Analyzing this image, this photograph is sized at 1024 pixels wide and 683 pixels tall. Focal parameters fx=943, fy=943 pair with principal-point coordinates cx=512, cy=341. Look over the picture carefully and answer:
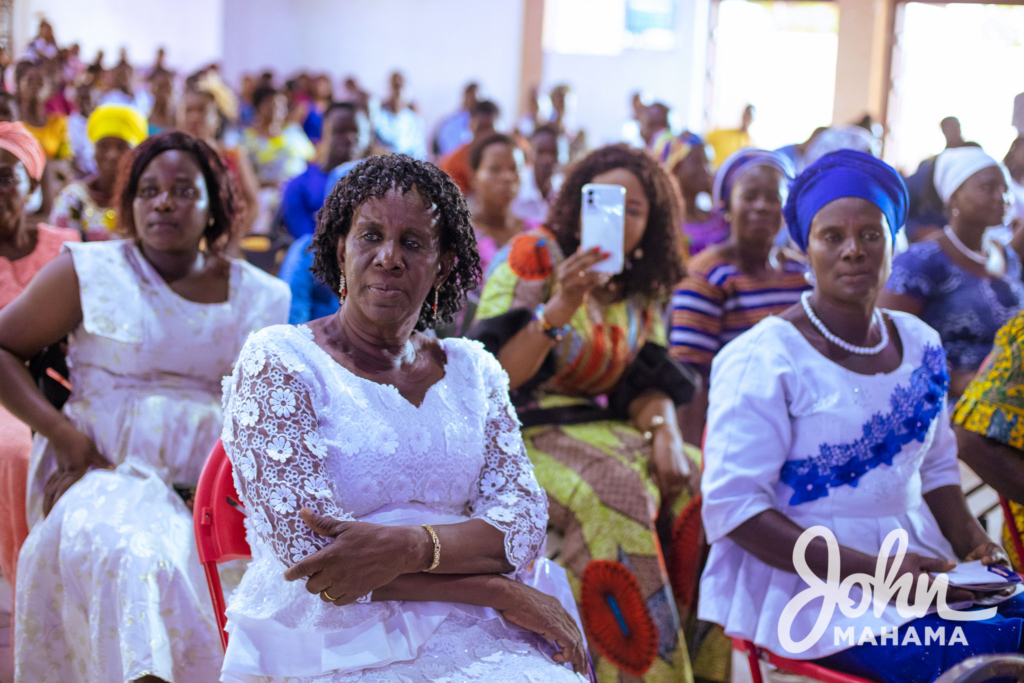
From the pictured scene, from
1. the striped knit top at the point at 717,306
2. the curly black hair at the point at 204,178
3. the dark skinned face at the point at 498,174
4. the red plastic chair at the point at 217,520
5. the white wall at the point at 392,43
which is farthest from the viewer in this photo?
the white wall at the point at 392,43

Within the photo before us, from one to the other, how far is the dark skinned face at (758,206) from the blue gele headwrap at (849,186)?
1369 millimetres

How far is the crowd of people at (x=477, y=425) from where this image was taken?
1.78 meters

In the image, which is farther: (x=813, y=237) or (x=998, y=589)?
(x=813, y=237)

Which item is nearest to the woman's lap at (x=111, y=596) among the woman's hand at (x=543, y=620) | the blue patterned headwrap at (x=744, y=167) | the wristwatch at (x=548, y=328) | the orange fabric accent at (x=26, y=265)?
the woman's hand at (x=543, y=620)

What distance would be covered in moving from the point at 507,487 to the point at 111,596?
1017mm

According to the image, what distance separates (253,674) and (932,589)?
1.47 meters

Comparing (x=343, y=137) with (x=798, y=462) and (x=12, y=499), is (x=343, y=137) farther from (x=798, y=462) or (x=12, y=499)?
(x=798, y=462)

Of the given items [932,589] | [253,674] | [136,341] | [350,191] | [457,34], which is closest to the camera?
[253,674]

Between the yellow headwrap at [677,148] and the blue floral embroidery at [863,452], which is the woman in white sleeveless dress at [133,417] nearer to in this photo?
the blue floral embroidery at [863,452]

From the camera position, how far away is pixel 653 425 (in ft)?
10.2

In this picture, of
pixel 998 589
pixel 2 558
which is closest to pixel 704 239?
pixel 998 589

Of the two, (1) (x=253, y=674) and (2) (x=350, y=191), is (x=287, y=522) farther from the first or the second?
(2) (x=350, y=191)

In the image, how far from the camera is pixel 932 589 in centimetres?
211
